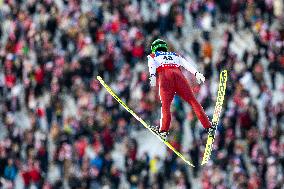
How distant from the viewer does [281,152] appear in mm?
30562

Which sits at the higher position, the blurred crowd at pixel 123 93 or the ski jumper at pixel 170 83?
the blurred crowd at pixel 123 93

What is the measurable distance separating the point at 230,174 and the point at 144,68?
285 inches

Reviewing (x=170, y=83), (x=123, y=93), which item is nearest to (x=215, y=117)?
(x=170, y=83)

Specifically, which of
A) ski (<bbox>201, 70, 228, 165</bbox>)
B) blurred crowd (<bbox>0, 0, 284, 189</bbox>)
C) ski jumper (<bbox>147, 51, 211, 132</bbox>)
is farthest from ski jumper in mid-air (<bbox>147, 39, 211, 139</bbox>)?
blurred crowd (<bbox>0, 0, 284, 189</bbox>)

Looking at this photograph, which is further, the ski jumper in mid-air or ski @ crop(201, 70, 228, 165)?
ski @ crop(201, 70, 228, 165)

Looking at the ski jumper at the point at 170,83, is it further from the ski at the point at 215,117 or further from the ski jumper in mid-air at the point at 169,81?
the ski at the point at 215,117

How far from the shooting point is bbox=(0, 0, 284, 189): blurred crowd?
1222 inches

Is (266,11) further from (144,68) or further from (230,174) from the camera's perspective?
(230,174)

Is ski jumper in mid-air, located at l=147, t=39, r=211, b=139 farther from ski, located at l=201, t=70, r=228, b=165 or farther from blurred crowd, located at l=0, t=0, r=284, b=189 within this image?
blurred crowd, located at l=0, t=0, r=284, b=189

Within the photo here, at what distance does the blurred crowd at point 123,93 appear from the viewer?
102 feet

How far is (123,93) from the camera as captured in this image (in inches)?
1341

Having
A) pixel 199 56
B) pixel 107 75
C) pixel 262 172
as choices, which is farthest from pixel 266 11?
pixel 262 172

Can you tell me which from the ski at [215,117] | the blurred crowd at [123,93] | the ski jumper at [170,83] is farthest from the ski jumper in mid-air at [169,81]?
the blurred crowd at [123,93]

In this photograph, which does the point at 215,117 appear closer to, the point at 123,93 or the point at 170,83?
the point at 170,83
